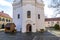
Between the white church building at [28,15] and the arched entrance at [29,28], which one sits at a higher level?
the white church building at [28,15]

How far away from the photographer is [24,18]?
36.6 m

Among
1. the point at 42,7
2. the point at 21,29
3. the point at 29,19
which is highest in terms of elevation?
the point at 42,7

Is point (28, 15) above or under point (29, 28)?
above

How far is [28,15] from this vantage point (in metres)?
36.9

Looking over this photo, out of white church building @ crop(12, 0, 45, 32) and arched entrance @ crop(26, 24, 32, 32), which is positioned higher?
white church building @ crop(12, 0, 45, 32)

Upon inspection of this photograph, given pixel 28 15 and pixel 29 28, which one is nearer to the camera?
pixel 28 15

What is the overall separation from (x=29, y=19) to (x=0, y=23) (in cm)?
2309

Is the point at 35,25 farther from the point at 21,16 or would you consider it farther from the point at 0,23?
the point at 0,23

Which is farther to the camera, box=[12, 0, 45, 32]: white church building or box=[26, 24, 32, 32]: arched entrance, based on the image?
box=[26, 24, 32, 32]: arched entrance

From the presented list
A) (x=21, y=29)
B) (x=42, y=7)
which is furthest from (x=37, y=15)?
(x=21, y=29)

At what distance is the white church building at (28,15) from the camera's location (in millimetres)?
36688

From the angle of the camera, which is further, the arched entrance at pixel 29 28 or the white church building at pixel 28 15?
the arched entrance at pixel 29 28

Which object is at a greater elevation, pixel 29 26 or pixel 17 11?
pixel 17 11

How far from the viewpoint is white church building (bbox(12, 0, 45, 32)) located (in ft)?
120
